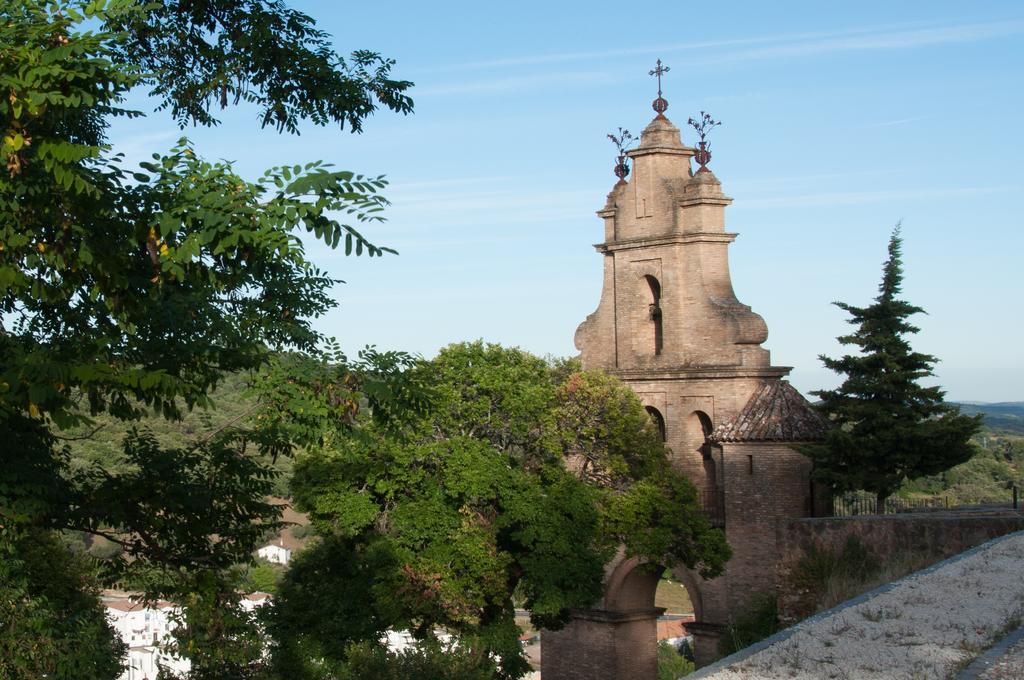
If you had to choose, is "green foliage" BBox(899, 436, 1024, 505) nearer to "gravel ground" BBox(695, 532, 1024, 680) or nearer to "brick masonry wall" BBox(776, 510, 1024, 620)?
"brick masonry wall" BBox(776, 510, 1024, 620)

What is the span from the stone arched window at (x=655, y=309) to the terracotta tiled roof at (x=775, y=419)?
333cm

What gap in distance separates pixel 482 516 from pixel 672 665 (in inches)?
535

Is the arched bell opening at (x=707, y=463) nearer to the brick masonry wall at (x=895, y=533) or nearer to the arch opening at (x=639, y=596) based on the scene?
the arch opening at (x=639, y=596)

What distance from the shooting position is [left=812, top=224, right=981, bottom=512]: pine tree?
28.7 metres

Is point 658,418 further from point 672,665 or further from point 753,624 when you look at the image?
A: point 672,665

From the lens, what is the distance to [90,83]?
10625 millimetres

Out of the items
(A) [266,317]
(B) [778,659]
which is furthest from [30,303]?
(B) [778,659]

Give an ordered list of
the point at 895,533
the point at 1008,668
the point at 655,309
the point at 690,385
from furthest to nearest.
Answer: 1. the point at 655,309
2. the point at 690,385
3. the point at 895,533
4. the point at 1008,668

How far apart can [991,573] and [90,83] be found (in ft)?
32.5

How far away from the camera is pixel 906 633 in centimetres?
1081

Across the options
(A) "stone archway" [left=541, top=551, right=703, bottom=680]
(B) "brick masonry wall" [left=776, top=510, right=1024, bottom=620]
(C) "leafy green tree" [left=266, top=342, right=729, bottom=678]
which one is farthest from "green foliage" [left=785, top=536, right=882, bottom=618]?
(A) "stone archway" [left=541, top=551, right=703, bottom=680]

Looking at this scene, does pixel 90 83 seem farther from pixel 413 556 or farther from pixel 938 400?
pixel 938 400


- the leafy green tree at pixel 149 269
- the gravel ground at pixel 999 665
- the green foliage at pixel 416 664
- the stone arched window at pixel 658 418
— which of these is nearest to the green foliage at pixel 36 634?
the leafy green tree at pixel 149 269

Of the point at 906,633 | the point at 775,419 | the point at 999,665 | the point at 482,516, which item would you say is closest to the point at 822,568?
the point at 482,516
